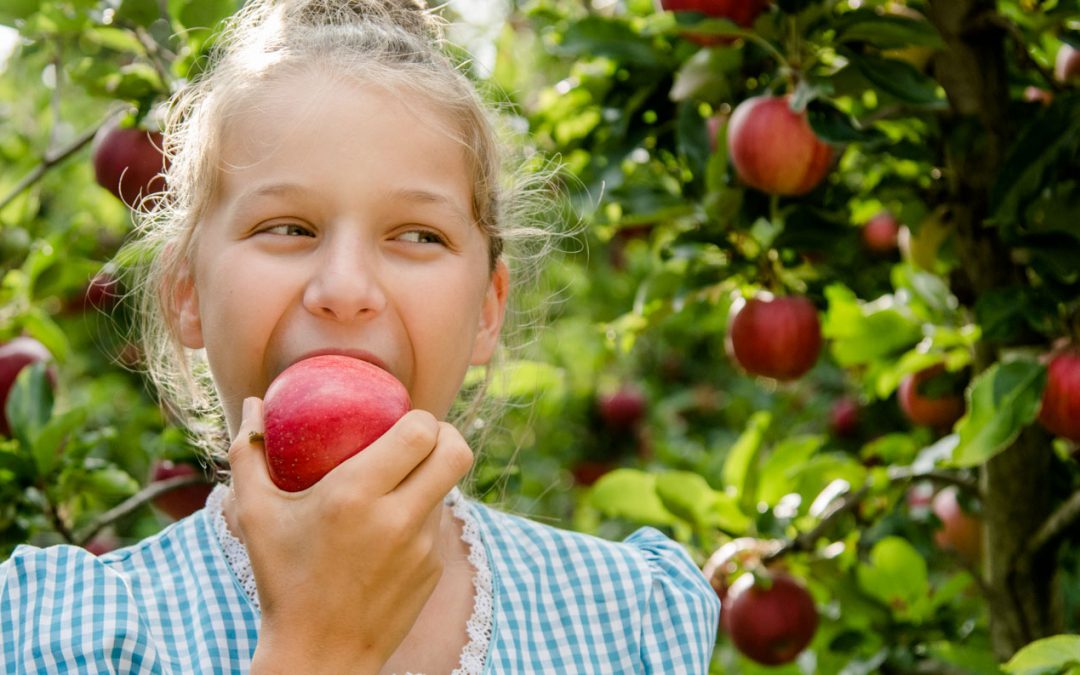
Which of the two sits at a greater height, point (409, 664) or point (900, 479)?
point (409, 664)

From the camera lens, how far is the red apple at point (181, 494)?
5.69 ft

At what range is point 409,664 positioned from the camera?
1.12 m

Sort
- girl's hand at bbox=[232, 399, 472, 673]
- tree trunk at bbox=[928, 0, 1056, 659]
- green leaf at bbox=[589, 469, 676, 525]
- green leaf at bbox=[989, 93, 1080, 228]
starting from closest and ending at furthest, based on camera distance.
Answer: girl's hand at bbox=[232, 399, 472, 673]
green leaf at bbox=[989, 93, 1080, 228]
tree trunk at bbox=[928, 0, 1056, 659]
green leaf at bbox=[589, 469, 676, 525]

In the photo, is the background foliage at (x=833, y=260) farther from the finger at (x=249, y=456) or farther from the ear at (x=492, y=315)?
the finger at (x=249, y=456)

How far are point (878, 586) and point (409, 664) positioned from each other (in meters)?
1.04

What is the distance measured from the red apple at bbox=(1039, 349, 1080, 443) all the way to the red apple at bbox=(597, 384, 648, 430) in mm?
2015

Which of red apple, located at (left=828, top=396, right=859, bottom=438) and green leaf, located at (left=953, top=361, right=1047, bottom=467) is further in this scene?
red apple, located at (left=828, top=396, right=859, bottom=438)

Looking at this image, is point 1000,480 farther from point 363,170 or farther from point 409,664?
point 363,170

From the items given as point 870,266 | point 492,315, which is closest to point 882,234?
point 870,266

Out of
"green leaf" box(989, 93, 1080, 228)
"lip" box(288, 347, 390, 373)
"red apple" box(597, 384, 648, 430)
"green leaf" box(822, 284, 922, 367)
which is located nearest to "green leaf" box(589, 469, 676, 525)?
"green leaf" box(822, 284, 922, 367)

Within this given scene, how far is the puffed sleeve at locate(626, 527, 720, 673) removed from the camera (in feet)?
4.08

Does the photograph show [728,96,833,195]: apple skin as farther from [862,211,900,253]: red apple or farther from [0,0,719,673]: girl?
[862,211,900,253]: red apple

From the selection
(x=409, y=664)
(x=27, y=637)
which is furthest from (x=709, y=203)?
(x=27, y=637)

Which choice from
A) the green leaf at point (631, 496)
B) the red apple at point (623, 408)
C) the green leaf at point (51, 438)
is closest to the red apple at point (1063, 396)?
the green leaf at point (631, 496)
